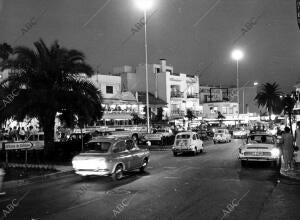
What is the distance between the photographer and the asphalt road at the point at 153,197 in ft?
29.5

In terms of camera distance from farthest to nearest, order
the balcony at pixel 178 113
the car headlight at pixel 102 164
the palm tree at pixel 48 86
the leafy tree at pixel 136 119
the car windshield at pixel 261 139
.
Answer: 1. the balcony at pixel 178 113
2. the leafy tree at pixel 136 119
3. the palm tree at pixel 48 86
4. the car windshield at pixel 261 139
5. the car headlight at pixel 102 164

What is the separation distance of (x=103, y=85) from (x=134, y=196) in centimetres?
4191

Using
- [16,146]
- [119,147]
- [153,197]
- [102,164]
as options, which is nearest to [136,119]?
[16,146]

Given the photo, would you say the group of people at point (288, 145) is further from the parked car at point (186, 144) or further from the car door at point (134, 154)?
the parked car at point (186, 144)

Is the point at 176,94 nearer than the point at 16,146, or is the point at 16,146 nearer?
the point at 16,146

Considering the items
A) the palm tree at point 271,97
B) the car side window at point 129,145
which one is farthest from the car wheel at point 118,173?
the palm tree at point 271,97

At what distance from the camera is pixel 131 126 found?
5081 centimetres

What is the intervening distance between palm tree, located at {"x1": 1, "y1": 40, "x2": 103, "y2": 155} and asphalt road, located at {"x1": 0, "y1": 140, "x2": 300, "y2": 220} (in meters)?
6.19

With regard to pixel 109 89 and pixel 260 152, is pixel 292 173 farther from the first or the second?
pixel 109 89

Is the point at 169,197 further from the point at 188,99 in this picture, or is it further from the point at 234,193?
the point at 188,99

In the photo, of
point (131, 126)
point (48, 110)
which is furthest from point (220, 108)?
point (48, 110)

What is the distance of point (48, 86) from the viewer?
71.7 ft

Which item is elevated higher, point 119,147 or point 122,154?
point 119,147

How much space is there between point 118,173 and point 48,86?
361 inches
